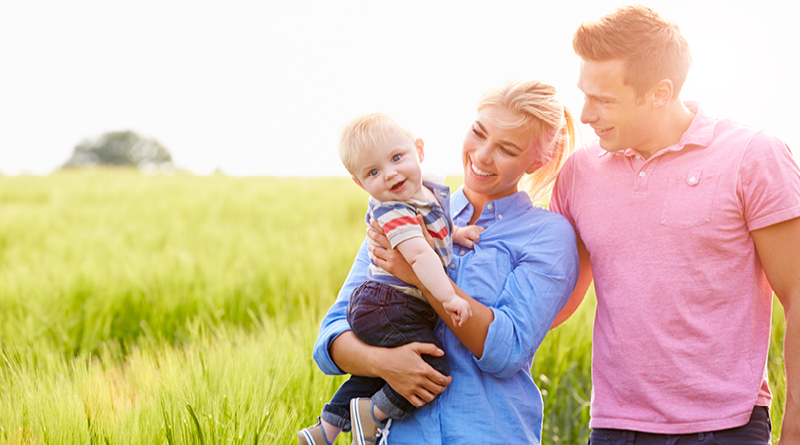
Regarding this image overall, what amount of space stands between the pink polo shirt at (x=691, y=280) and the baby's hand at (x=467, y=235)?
41 centimetres

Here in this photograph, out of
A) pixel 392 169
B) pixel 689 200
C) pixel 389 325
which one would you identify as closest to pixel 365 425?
pixel 389 325

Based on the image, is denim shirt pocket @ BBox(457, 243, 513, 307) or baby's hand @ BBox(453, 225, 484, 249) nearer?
denim shirt pocket @ BBox(457, 243, 513, 307)

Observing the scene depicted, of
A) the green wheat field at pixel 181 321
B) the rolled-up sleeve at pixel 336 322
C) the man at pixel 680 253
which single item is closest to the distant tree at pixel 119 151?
the green wheat field at pixel 181 321

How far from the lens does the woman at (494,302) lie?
5.37 ft

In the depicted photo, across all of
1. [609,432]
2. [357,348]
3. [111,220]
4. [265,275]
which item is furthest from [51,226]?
[609,432]

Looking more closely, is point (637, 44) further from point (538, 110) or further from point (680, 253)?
point (680, 253)

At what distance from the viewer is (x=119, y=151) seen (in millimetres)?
40531

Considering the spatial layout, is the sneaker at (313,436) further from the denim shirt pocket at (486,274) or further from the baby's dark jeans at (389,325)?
the denim shirt pocket at (486,274)

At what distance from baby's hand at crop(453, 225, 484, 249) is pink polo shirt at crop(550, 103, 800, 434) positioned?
0.41 m

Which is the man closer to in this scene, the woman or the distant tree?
the woman

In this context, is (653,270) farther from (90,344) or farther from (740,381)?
(90,344)

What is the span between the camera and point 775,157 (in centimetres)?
167

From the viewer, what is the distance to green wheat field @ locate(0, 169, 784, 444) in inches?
72.6

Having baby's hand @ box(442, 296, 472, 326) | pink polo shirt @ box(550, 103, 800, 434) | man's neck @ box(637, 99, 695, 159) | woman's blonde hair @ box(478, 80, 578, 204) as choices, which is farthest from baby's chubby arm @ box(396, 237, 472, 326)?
man's neck @ box(637, 99, 695, 159)
